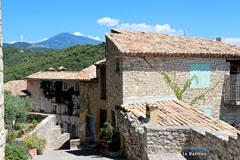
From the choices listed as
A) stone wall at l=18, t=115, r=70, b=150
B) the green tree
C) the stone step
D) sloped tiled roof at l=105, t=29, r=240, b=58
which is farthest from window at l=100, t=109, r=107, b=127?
the stone step

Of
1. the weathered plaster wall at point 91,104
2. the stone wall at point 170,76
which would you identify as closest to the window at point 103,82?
the weathered plaster wall at point 91,104

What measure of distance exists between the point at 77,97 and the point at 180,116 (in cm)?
1512

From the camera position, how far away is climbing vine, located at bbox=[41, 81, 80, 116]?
82.6 ft

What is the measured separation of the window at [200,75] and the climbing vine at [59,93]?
41.8 feet

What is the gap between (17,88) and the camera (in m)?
29.5

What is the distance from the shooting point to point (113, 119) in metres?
14.8

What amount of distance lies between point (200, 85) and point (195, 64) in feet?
4.11

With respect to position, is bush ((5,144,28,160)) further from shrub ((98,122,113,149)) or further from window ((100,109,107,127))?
window ((100,109,107,127))

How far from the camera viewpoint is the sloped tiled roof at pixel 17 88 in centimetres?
2820

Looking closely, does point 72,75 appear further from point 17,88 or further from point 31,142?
point 31,142

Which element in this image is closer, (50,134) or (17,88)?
(50,134)

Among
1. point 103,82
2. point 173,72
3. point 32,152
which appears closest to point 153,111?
point 173,72

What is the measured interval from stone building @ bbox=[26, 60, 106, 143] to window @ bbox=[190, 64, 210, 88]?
569 centimetres

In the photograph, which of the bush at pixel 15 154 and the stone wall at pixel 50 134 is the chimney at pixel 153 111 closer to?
the bush at pixel 15 154
